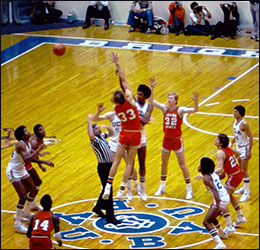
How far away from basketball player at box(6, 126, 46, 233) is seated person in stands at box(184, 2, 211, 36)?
40.5 ft

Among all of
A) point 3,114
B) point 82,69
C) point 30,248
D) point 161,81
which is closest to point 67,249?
point 30,248

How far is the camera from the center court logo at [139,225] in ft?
41.0

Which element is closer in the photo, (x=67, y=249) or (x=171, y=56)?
(x=67, y=249)

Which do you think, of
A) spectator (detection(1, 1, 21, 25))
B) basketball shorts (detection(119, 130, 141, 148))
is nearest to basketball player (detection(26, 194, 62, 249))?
basketball shorts (detection(119, 130, 141, 148))

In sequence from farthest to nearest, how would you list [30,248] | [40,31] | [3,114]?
[40,31]
[3,114]
[30,248]

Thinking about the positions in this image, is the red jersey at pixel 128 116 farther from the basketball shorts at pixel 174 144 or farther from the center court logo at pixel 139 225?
the center court logo at pixel 139 225

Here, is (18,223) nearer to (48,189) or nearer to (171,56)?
(48,189)

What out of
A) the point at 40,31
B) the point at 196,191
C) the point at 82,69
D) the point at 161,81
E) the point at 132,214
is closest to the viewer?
the point at 132,214

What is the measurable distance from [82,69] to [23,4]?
6.15 meters

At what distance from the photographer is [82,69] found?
2191 centimetres

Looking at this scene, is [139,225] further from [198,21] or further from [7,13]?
[7,13]

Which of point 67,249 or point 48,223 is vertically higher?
point 48,223

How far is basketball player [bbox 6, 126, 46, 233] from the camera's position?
12789 mm

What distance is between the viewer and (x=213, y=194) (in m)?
11.8
